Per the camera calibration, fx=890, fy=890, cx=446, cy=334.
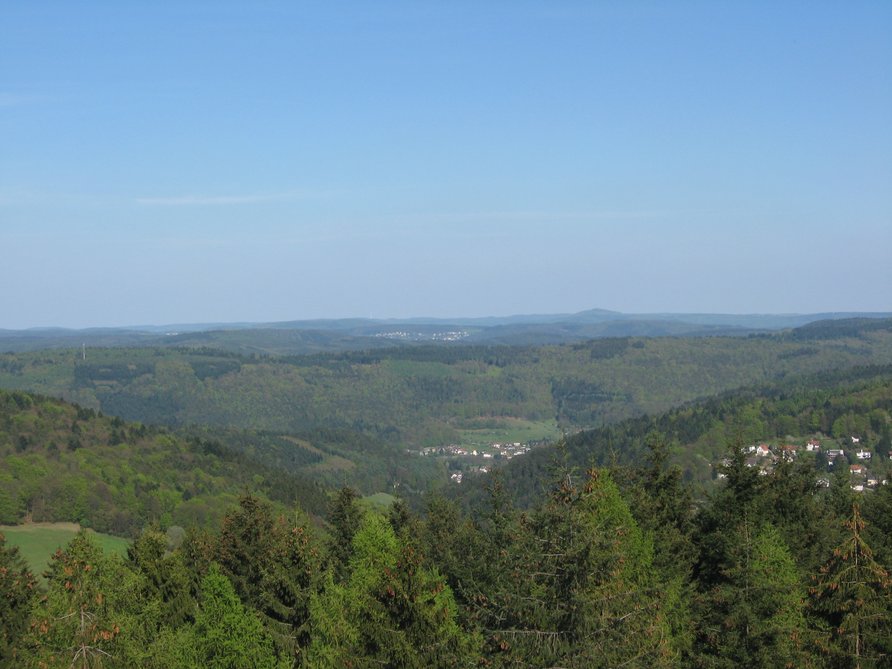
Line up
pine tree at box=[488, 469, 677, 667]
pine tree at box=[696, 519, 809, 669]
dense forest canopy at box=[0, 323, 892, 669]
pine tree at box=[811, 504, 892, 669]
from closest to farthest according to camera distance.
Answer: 1. pine tree at box=[488, 469, 677, 667]
2. dense forest canopy at box=[0, 323, 892, 669]
3. pine tree at box=[811, 504, 892, 669]
4. pine tree at box=[696, 519, 809, 669]

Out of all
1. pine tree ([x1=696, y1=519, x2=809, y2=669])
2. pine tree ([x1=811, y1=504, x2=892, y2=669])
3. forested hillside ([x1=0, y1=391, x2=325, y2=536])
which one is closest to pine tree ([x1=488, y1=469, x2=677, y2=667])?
pine tree ([x1=811, y1=504, x2=892, y2=669])

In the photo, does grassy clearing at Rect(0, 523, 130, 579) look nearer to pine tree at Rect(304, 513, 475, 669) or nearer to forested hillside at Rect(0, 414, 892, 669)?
forested hillside at Rect(0, 414, 892, 669)

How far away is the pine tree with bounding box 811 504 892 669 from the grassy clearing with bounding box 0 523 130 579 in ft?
300

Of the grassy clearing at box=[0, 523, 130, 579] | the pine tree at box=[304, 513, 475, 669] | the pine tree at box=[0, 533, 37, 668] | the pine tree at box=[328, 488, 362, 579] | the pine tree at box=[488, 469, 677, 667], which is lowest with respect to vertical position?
the grassy clearing at box=[0, 523, 130, 579]

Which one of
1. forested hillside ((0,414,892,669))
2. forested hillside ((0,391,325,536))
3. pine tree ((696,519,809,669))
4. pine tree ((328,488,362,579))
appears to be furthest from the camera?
forested hillside ((0,391,325,536))

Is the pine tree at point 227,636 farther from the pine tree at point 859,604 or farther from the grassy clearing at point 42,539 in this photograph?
the grassy clearing at point 42,539

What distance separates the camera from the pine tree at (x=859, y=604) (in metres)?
25.4

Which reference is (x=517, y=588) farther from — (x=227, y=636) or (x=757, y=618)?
(x=227, y=636)

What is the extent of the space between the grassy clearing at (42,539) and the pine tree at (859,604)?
300 feet

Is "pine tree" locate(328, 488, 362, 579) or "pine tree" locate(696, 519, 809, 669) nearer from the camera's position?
"pine tree" locate(696, 519, 809, 669)

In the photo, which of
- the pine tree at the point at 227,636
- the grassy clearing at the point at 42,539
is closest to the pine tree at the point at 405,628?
the pine tree at the point at 227,636

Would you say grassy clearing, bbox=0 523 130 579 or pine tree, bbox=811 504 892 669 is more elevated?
pine tree, bbox=811 504 892 669

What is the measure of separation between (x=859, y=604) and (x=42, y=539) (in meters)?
117

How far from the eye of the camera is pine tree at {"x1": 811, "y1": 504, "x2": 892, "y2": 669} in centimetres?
2536
